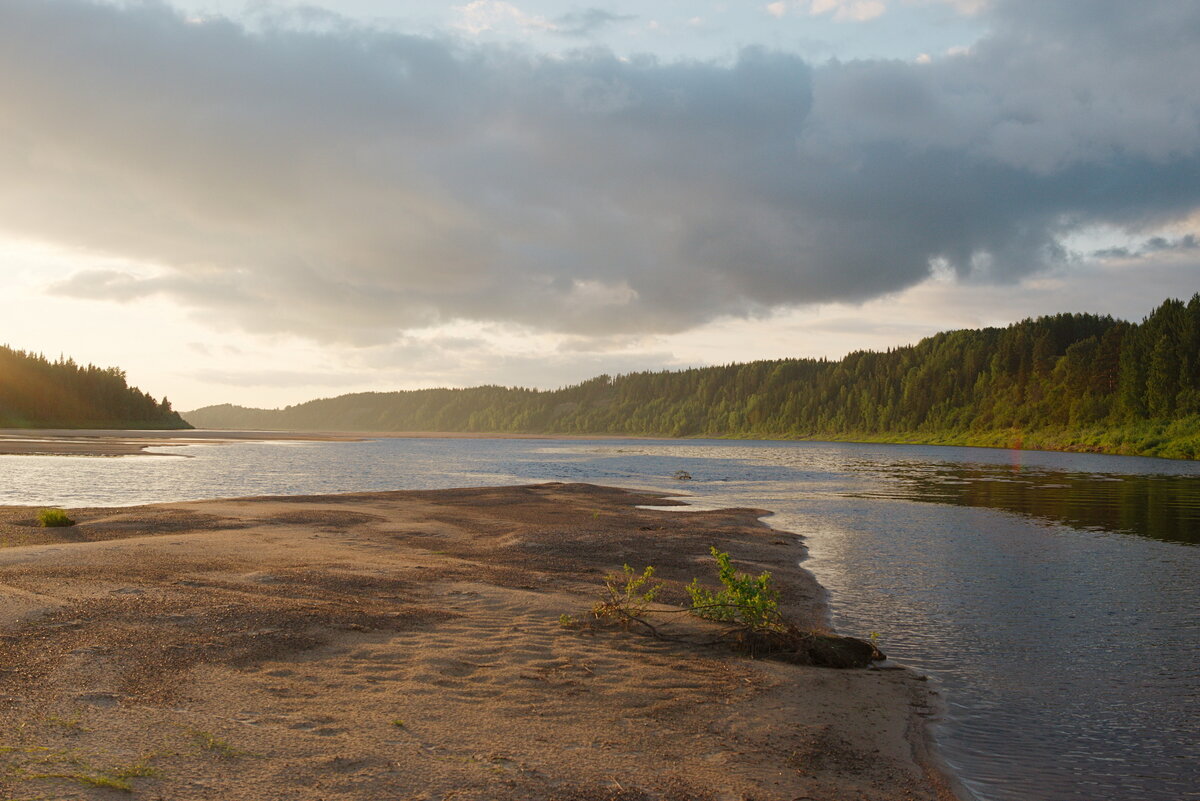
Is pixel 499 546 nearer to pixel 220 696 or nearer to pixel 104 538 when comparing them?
pixel 104 538

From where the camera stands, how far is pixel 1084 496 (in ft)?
149

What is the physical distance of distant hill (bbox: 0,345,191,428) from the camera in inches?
6211

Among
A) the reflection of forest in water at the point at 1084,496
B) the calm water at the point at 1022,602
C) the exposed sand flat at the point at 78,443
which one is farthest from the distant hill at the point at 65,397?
the reflection of forest in water at the point at 1084,496

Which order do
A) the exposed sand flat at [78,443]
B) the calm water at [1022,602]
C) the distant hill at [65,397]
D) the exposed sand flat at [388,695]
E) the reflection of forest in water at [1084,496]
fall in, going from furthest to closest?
the distant hill at [65,397]
the exposed sand flat at [78,443]
the reflection of forest in water at [1084,496]
the calm water at [1022,602]
the exposed sand flat at [388,695]

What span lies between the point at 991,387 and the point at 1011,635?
19535cm

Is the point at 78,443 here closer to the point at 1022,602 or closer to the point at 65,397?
the point at 65,397

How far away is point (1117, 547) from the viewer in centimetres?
2558

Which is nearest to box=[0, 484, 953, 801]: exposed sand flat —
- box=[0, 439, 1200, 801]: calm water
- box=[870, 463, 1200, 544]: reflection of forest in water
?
box=[0, 439, 1200, 801]: calm water

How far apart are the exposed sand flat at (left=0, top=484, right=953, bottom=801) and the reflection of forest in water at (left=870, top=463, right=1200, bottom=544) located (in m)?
22.8

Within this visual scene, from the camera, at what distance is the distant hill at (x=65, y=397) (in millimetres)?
157750

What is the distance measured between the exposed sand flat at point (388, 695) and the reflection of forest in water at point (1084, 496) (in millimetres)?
22805

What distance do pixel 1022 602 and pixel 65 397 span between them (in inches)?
7974

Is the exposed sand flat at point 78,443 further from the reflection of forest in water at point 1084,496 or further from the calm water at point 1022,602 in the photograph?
the reflection of forest in water at point 1084,496

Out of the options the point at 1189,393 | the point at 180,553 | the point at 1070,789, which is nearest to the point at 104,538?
the point at 180,553
